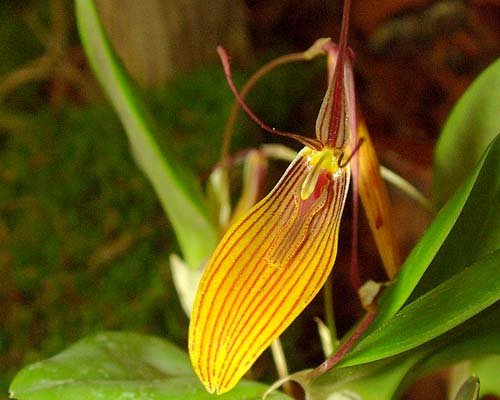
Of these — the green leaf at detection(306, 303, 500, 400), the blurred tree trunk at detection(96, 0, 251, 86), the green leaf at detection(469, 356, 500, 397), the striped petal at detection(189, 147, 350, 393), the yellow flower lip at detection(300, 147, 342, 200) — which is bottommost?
the green leaf at detection(469, 356, 500, 397)

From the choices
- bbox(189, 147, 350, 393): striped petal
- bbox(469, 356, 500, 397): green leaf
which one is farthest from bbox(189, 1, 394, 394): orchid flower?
bbox(469, 356, 500, 397): green leaf

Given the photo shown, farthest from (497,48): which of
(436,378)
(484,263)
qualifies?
(484,263)

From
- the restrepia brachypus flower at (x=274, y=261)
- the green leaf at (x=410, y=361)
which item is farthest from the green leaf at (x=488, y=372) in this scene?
the restrepia brachypus flower at (x=274, y=261)

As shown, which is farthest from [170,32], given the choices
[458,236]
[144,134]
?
[458,236]

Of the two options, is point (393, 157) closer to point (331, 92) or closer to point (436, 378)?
point (436, 378)

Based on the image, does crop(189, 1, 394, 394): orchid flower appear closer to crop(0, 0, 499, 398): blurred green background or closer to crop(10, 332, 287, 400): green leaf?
crop(10, 332, 287, 400): green leaf

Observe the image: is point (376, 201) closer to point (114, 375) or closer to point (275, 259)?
point (275, 259)
